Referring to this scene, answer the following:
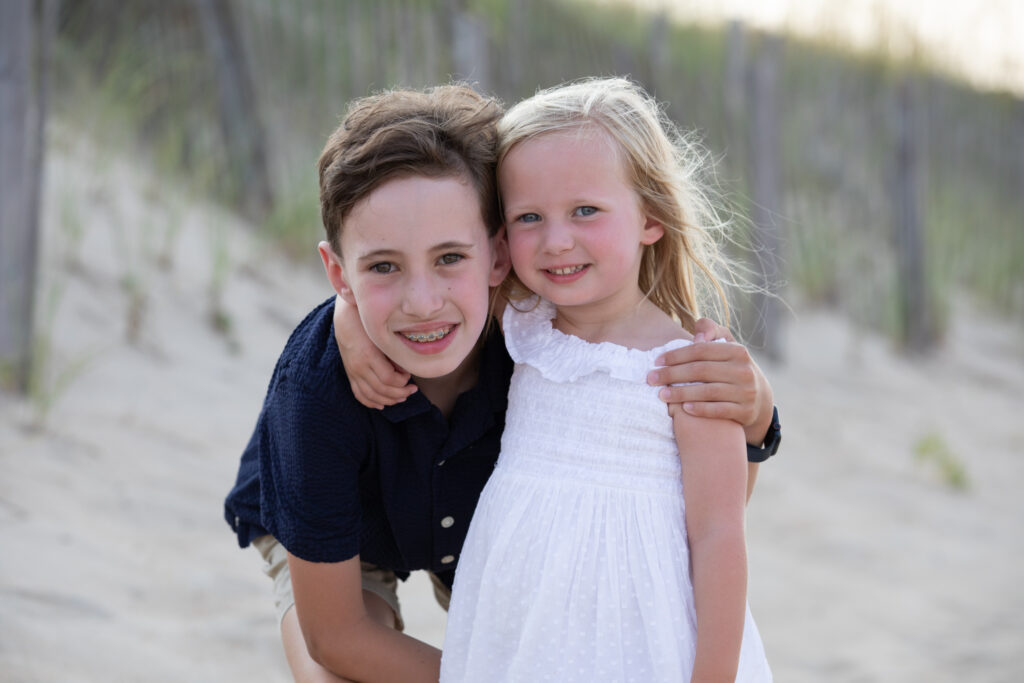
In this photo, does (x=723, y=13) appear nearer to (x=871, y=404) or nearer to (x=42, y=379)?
(x=871, y=404)

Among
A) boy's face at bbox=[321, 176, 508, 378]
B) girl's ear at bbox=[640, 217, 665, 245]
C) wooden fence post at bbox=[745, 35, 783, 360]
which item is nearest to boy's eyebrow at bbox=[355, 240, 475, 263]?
boy's face at bbox=[321, 176, 508, 378]

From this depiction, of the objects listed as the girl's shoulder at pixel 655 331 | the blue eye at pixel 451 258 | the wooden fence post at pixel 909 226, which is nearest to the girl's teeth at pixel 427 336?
the blue eye at pixel 451 258

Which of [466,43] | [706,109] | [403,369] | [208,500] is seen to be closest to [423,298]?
[403,369]

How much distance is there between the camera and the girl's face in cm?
177

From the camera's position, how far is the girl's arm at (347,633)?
1887 mm

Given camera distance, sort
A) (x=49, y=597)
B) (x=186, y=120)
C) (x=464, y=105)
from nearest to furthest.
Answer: (x=464, y=105), (x=49, y=597), (x=186, y=120)

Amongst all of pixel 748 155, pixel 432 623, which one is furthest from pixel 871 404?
pixel 432 623

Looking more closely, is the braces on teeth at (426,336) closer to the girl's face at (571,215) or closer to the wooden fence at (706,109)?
the girl's face at (571,215)

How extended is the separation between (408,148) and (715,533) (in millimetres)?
873

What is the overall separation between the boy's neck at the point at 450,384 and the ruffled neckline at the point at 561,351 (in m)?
0.12

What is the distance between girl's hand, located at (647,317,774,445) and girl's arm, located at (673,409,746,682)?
0.03 m

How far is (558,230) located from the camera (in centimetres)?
177

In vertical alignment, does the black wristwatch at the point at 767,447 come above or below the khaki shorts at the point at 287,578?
above

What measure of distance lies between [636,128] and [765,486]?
350cm
